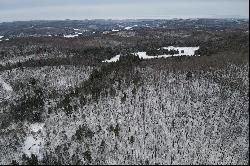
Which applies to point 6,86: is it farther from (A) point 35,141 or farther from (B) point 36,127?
(A) point 35,141

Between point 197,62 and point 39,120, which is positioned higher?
point 197,62

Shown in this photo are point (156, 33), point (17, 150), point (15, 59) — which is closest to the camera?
point (17, 150)

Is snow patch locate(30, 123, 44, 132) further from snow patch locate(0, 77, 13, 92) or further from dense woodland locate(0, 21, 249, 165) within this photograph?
snow patch locate(0, 77, 13, 92)

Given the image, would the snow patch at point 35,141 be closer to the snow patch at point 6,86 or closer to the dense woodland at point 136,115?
the dense woodland at point 136,115

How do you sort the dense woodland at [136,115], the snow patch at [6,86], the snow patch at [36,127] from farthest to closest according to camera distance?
1. the snow patch at [6,86]
2. the snow patch at [36,127]
3. the dense woodland at [136,115]

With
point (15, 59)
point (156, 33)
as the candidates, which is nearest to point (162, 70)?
point (15, 59)

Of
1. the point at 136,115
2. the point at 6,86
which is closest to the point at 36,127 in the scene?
the point at 136,115

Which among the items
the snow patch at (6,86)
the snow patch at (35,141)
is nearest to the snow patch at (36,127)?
the snow patch at (35,141)

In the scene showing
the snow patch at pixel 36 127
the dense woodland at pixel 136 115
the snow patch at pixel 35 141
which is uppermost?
A: the dense woodland at pixel 136 115

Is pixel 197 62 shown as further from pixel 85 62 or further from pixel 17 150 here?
pixel 17 150
